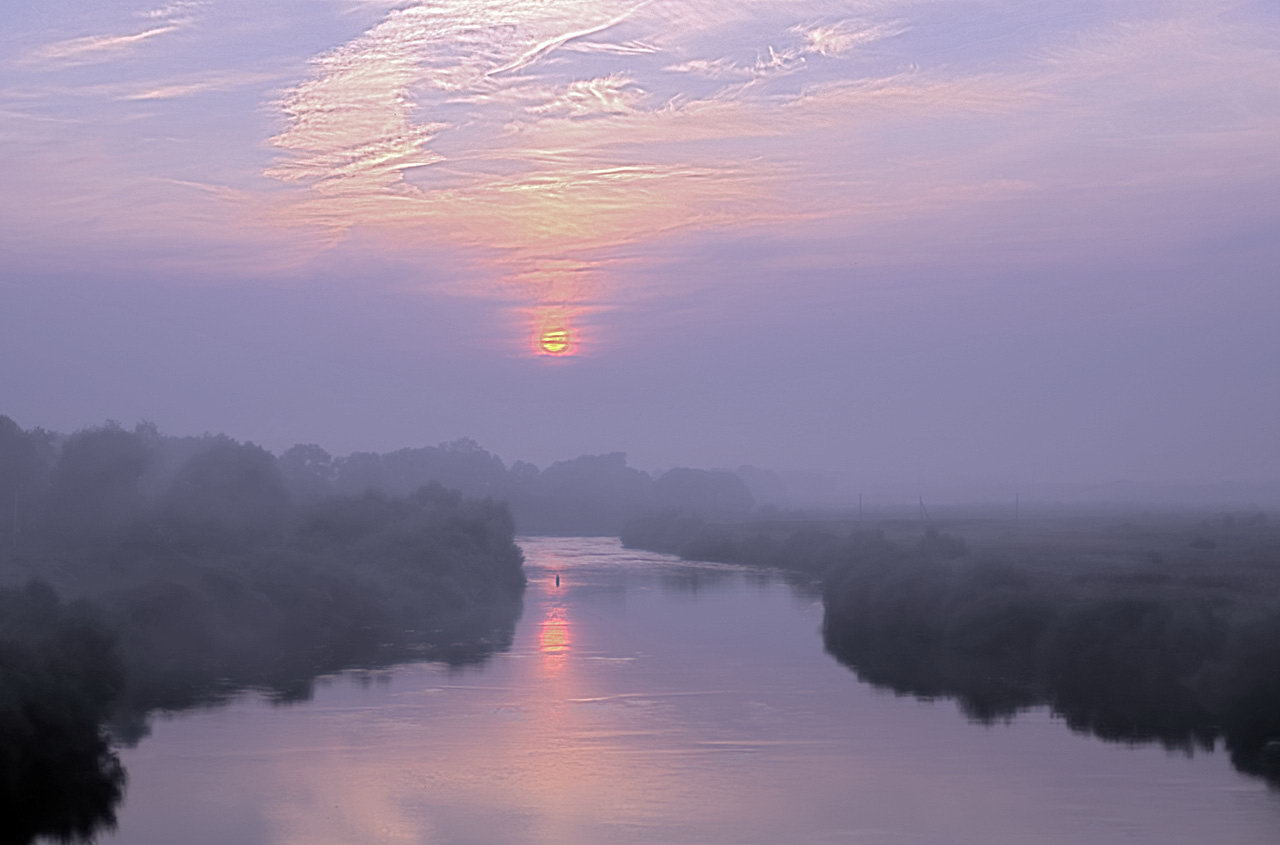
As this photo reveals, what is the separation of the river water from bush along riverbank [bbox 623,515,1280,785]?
4.07 feet

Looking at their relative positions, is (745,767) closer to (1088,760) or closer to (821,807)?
(821,807)

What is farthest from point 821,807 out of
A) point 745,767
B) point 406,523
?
point 406,523

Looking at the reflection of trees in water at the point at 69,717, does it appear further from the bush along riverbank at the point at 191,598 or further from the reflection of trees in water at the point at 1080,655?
the reflection of trees in water at the point at 1080,655

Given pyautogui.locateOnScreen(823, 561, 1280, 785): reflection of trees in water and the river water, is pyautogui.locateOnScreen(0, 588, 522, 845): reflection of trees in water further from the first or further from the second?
pyautogui.locateOnScreen(823, 561, 1280, 785): reflection of trees in water

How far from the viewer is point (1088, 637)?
3109 cm

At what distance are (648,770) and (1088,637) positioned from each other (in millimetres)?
12582

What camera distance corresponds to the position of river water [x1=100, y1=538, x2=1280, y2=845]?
19312 millimetres

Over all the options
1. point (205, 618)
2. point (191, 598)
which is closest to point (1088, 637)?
point (205, 618)

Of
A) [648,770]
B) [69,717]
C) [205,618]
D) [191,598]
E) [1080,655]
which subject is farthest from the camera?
[205,618]

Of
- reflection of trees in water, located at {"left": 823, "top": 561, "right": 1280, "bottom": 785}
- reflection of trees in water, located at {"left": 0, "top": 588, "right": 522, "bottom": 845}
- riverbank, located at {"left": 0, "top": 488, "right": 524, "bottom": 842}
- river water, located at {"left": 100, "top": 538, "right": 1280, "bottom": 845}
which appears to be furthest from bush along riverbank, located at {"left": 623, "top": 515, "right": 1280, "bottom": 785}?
reflection of trees in water, located at {"left": 0, "top": 588, "right": 522, "bottom": 845}

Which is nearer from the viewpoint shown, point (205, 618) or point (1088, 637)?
point (1088, 637)

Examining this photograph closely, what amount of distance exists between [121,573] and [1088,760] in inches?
1011

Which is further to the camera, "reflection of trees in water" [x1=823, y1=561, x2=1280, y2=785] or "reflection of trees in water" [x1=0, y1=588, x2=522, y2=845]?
"reflection of trees in water" [x1=823, y1=561, x2=1280, y2=785]

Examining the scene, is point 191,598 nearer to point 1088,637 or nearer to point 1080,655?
point 1080,655
